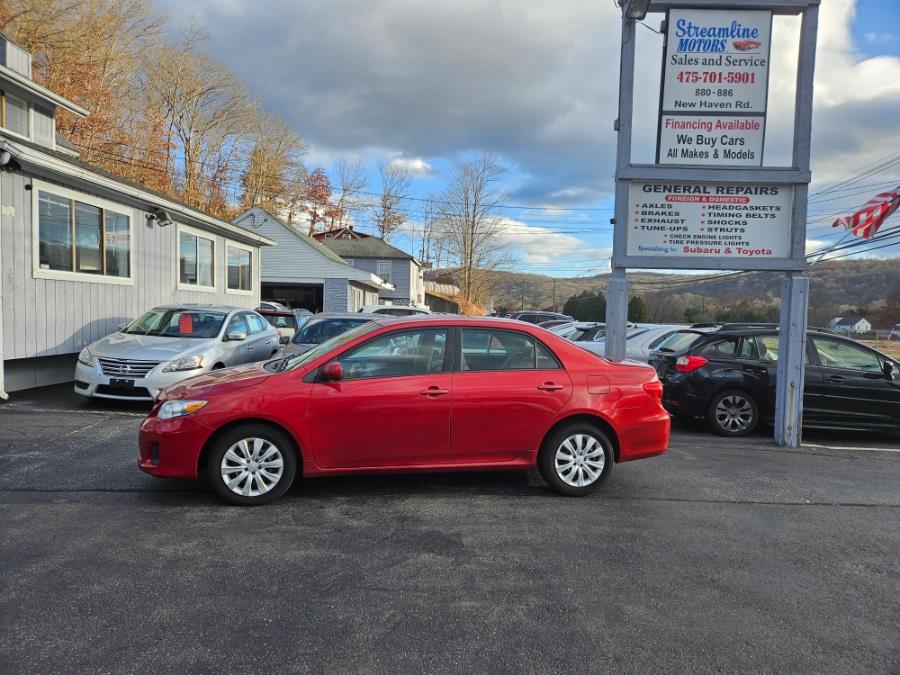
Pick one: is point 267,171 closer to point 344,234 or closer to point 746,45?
point 344,234

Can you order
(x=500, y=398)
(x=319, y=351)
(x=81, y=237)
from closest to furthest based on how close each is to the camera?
(x=500, y=398)
(x=319, y=351)
(x=81, y=237)

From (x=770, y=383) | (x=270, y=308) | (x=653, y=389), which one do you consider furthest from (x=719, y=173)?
(x=270, y=308)

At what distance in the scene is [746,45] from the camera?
23.5 ft

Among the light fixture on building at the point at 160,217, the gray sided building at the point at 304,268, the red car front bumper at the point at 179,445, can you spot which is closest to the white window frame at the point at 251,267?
the light fixture on building at the point at 160,217

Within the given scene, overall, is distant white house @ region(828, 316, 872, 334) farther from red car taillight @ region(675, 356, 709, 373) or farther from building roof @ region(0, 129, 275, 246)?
building roof @ region(0, 129, 275, 246)

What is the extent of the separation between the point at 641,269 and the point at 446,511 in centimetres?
461

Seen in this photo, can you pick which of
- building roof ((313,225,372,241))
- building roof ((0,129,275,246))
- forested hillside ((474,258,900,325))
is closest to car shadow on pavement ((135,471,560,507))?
building roof ((0,129,275,246))

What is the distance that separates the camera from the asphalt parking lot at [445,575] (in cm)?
263

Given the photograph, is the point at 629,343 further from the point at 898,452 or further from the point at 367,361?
the point at 367,361

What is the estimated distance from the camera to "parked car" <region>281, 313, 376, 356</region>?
8.96 meters

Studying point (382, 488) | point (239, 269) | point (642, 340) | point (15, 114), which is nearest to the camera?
point (382, 488)

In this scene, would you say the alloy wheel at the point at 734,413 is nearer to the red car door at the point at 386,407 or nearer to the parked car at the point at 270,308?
the red car door at the point at 386,407

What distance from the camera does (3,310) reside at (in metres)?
8.17

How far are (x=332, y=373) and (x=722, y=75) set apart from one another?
631 cm
